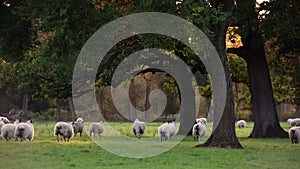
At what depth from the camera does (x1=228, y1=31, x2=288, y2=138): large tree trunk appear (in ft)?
114

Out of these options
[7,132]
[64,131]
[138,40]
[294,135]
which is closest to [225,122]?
[138,40]

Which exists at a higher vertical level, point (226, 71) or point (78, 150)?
point (226, 71)

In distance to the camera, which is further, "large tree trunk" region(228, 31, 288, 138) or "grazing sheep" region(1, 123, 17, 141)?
"large tree trunk" region(228, 31, 288, 138)

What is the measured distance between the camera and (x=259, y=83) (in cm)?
3522

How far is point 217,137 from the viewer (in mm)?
24859

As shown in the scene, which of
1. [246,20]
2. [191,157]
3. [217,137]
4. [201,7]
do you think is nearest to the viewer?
[191,157]

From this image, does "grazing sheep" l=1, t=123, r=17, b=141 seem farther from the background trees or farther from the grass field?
the grass field

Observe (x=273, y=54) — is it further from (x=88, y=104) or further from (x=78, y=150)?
(x=88, y=104)

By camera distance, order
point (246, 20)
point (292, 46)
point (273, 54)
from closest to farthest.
A: point (246, 20) < point (292, 46) < point (273, 54)

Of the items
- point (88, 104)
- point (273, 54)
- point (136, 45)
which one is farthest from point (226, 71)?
point (88, 104)

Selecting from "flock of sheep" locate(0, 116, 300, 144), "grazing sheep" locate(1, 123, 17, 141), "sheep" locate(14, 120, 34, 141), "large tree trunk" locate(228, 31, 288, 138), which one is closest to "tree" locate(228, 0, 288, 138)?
"large tree trunk" locate(228, 31, 288, 138)

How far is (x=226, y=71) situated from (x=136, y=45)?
4778mm

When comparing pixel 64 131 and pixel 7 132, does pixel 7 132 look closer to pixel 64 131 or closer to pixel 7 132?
pixel 7 132

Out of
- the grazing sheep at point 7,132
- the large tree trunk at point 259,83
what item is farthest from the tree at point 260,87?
the grazing sheep at point 7,132
